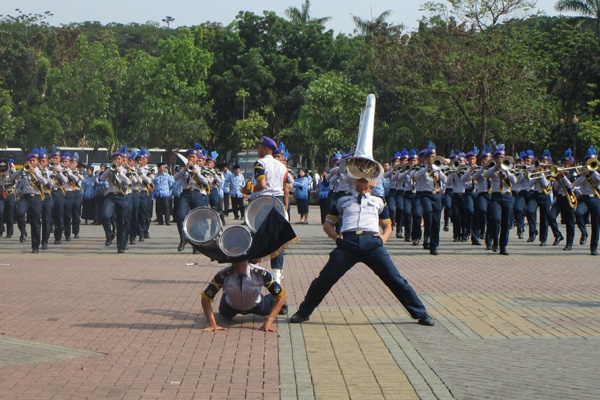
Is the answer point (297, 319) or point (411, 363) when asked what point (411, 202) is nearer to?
point (297, 319)

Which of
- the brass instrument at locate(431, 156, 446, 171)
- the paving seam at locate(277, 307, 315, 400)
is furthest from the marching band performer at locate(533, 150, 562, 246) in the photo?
the paving seam at locate(277, 307, 315, 400)

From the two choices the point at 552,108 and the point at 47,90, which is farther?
the point at 47,90

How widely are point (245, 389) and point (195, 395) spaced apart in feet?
1.27

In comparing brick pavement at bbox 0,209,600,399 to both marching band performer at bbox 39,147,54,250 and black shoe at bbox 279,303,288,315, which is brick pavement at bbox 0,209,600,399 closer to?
black shoe at bbox 279,303,288,315

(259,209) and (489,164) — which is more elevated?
(489,164)

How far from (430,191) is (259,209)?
9.38 meters

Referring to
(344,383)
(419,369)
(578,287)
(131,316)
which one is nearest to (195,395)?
(344,383)

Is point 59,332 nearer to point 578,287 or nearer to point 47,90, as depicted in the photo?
point 578,287

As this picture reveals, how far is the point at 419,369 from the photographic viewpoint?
8.02 meters

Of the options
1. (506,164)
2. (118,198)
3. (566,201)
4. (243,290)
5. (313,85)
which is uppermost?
(313,85)

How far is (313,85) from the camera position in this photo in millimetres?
49656

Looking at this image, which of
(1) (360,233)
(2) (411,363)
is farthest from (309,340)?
(2) (411,363)

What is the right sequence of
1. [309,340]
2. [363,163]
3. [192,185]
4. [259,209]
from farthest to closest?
[192,185]
[259,209]
[363,163]
[309,340]

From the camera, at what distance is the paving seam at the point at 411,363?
7262mm
